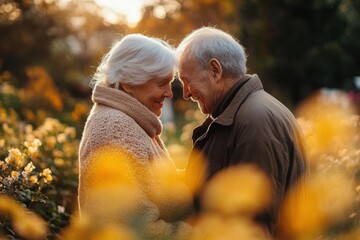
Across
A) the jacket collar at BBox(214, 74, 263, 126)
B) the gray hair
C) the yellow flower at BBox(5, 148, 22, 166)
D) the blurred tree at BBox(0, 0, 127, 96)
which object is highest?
the blurred tree at BBox(0, 0, 127, 96)

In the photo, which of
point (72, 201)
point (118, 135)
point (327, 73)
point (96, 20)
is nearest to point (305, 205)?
point (118, 135)

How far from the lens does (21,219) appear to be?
Answer: 3.67 m

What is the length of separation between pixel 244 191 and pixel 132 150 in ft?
2.02

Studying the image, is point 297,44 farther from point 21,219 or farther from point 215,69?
point 21,219

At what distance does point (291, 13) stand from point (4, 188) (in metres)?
20.4

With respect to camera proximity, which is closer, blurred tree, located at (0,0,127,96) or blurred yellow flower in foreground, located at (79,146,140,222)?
blurred yellow flower in foreground, located at (79,146,140,222)

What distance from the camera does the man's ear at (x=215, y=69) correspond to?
354 cm

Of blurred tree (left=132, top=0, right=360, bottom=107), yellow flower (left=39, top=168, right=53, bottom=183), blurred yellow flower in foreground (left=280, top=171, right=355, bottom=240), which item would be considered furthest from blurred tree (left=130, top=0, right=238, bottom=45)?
yellow flower (left=39, top=168, right=53, bottom=183)

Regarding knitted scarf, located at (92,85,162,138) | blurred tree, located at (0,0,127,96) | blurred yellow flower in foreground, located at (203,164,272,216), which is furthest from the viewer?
blurred tree, located at (0,0,127,96)

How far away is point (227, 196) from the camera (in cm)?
341

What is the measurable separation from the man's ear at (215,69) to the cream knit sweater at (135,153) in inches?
15.7

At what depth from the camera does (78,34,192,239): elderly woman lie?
317cm

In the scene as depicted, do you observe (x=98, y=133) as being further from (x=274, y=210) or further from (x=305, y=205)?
(x=305, y=205)

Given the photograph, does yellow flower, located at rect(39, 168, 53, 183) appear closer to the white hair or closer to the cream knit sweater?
the cream knit sweater
